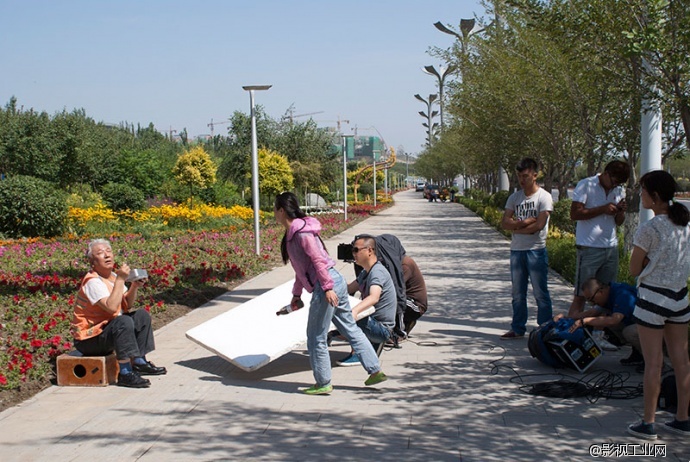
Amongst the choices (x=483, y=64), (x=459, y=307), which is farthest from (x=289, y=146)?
(x=459, y=307)

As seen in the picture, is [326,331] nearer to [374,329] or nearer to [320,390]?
[320,390]

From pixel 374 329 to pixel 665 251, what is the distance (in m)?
2.57

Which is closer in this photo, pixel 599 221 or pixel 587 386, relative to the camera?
pixel 587 386

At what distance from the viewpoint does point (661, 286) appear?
4535mm

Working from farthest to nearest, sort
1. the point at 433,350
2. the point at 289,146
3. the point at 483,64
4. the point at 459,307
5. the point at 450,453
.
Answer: the point at 289,146 < the point at 483,64 < the point at 459,307 < the point at 433,350 < the point at 450,453

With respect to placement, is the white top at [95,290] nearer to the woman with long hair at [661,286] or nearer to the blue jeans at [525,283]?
the blue jeans at [525,283]

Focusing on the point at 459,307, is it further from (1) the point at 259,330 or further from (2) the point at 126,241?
(2) the point at 126,241

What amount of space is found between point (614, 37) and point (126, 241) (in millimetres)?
11601

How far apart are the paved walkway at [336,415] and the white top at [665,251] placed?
922 mm

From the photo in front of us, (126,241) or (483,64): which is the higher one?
(483,64)

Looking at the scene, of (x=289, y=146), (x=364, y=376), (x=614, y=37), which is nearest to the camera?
(x=364, y=376)

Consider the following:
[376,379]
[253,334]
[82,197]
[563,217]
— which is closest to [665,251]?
[376,379]

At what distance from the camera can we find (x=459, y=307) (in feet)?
31.6

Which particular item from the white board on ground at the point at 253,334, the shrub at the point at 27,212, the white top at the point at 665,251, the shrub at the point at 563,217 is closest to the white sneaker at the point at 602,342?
the white board on ground at the point at 253,334
